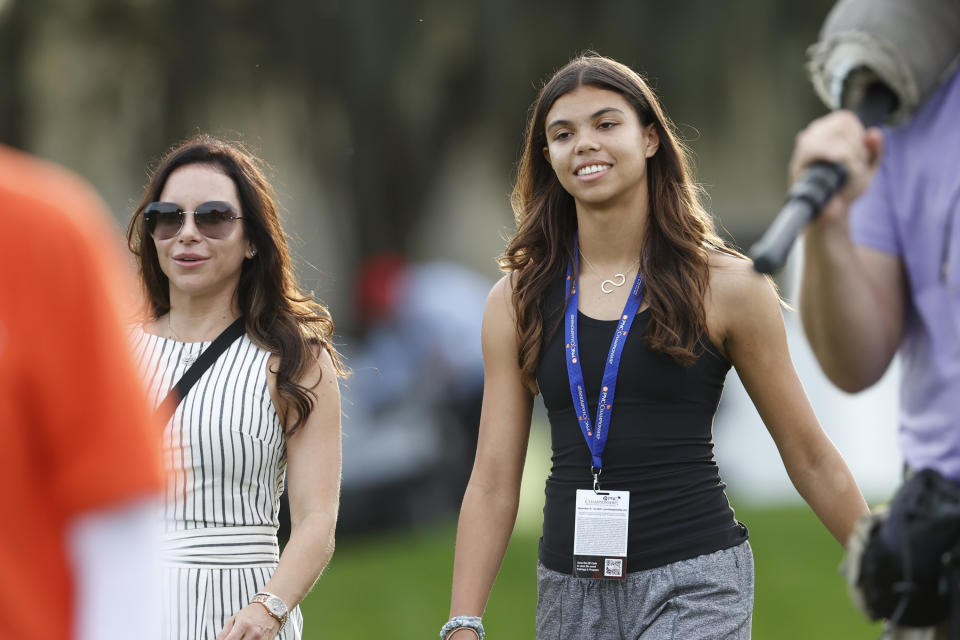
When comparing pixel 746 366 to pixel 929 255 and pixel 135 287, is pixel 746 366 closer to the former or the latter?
pixel 929 255

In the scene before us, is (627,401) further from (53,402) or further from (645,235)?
(53,402)

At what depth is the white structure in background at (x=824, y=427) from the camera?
16922 millimetres

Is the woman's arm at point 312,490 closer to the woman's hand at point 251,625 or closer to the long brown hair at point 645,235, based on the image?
the woman's hand at point 251,625

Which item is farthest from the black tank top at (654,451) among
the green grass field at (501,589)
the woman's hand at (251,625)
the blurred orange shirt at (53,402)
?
the green grass field at (501,589)

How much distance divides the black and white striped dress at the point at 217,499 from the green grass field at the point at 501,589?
527cm

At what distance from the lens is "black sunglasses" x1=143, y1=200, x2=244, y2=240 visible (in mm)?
4465

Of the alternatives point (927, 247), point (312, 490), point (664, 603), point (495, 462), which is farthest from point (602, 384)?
point (927, 247)

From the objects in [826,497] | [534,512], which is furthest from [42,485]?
[534,512]

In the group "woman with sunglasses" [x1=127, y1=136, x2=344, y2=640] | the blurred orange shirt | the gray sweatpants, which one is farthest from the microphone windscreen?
"woman with sunglasses" [x1=127, y1=136, x2=344, y2=640]

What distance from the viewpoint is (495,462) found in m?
4.30

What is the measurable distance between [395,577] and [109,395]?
9.81 meters

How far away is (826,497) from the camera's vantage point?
3969mm

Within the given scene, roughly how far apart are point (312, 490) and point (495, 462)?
514mm

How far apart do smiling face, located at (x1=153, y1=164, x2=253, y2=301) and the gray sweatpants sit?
1.32 meters
